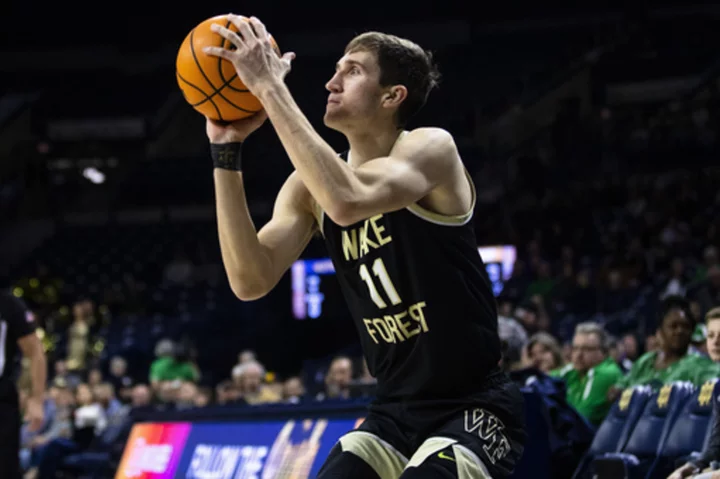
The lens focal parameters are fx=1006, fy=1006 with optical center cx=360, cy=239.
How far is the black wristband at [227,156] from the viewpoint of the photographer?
2.95 meters

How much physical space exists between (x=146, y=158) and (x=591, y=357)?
2022 cm

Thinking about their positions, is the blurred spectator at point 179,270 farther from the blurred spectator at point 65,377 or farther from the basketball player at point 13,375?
the basketball player at point 13,375

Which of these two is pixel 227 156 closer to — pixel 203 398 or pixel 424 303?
pixel 424 303

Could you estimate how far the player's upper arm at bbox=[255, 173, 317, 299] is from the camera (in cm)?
308

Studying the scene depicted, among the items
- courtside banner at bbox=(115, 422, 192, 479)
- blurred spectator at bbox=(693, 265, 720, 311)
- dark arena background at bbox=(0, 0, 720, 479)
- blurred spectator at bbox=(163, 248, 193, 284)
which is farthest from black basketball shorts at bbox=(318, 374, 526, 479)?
blurred spectator at bbox=(163, 248, 193, 284)

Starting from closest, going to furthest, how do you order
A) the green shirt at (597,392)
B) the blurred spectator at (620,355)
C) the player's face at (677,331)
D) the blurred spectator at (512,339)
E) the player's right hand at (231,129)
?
1. the player's right hand at (231,129)
2. the player's face at (677,331)
3. the green shirt at (597,392)
4. the blurred spectator at (512,339)
5. the blurred spectator at (620,355)

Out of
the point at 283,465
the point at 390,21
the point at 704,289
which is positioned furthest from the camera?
the point at 390,21

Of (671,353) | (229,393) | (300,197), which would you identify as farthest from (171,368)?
(300,197)

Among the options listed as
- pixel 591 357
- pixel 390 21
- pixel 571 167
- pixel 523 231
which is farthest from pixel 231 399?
pixel 390 21

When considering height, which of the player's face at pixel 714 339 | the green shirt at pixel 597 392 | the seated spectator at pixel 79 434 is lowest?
the seated spectator at pixel 79 434

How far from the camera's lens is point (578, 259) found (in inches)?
579

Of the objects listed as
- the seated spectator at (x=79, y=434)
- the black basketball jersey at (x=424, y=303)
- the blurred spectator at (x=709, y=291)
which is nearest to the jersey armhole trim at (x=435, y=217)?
the black basketball jersey at (x=424, y=303)

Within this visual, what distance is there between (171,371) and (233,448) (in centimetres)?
530

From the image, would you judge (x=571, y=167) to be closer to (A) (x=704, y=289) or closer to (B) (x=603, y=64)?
(B) (x=603, y=64)
